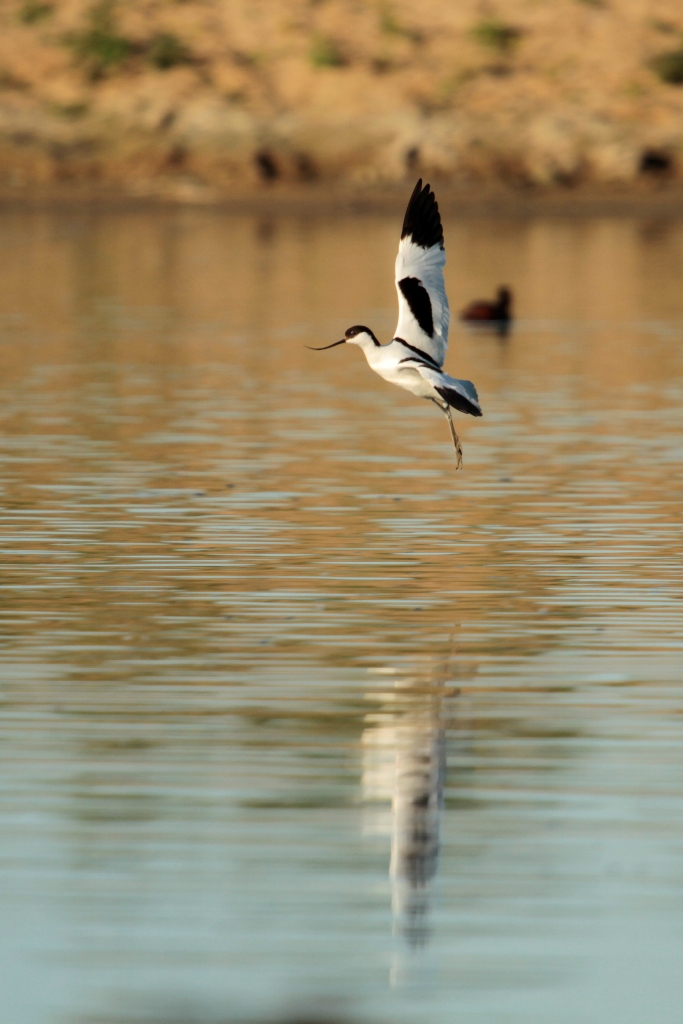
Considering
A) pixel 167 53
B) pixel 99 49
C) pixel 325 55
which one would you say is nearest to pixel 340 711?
pixel 325 55

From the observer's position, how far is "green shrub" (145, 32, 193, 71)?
68.2 meters

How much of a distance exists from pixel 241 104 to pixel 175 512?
5197 cm

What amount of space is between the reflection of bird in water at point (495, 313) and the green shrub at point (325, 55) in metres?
35.6

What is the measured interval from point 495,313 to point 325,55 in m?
36.1

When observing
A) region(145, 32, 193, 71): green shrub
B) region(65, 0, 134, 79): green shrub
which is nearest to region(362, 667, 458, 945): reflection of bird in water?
region(145, 32, 193, 71): green shrub

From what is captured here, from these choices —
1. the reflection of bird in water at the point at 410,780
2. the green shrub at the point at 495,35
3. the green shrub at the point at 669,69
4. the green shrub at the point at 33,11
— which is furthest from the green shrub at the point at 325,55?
the reflection of bird in water at the point at 410,780

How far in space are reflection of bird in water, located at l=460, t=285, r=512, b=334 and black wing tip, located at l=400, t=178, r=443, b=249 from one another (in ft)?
57.6

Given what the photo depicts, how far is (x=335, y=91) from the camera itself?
67062mm

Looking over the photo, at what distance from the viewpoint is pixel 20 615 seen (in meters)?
12.1

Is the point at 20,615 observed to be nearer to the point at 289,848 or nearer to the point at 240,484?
the point at 289,848

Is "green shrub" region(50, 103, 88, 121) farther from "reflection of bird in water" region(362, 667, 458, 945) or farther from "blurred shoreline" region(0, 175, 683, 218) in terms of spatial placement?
"reflection of bird in water" region(362, 667, 458, 945)

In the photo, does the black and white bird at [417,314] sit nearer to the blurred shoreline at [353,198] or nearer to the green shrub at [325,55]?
the blurred shoreline at [353,198]

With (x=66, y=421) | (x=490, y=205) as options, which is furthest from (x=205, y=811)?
(x=490, y=205)

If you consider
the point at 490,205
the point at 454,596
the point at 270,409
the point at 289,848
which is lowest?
the point at 490,205
